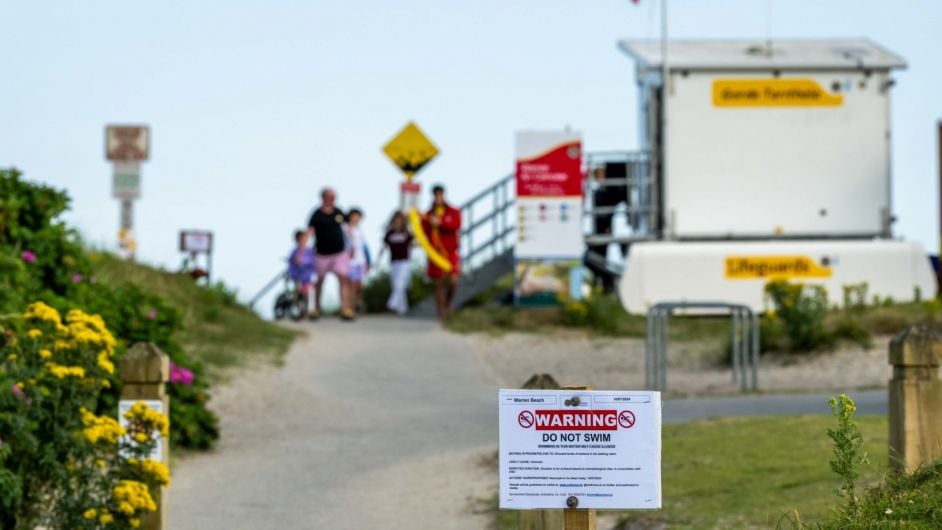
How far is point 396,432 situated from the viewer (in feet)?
55.7

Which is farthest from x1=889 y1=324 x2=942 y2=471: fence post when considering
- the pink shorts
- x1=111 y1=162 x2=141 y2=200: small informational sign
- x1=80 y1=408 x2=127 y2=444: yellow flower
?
the pink shorts

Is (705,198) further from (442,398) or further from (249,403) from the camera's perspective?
(249,403)

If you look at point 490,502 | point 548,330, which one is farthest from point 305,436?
point 548,330

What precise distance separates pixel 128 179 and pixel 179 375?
409 inches

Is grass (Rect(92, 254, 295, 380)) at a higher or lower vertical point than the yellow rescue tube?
lower

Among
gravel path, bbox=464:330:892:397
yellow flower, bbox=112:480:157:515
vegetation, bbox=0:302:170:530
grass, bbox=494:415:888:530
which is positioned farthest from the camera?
gravel path, bbox=464:330:892:397

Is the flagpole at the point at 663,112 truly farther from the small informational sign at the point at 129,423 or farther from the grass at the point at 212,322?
the small informational sign at the point at 129,423

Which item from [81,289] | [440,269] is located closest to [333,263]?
[440,269]

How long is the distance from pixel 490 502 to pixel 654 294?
1495 cm

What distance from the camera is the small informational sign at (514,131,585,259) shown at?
28.7 metres

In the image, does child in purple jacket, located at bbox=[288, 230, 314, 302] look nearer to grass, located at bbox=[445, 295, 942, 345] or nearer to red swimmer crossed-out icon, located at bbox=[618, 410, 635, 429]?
grass, located at bbox=[445, 295, 942, 345]

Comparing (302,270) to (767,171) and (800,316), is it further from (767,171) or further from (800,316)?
(800,316)

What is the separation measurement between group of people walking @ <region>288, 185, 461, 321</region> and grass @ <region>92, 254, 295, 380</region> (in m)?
1.25

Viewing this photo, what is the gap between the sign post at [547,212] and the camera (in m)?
28.7
